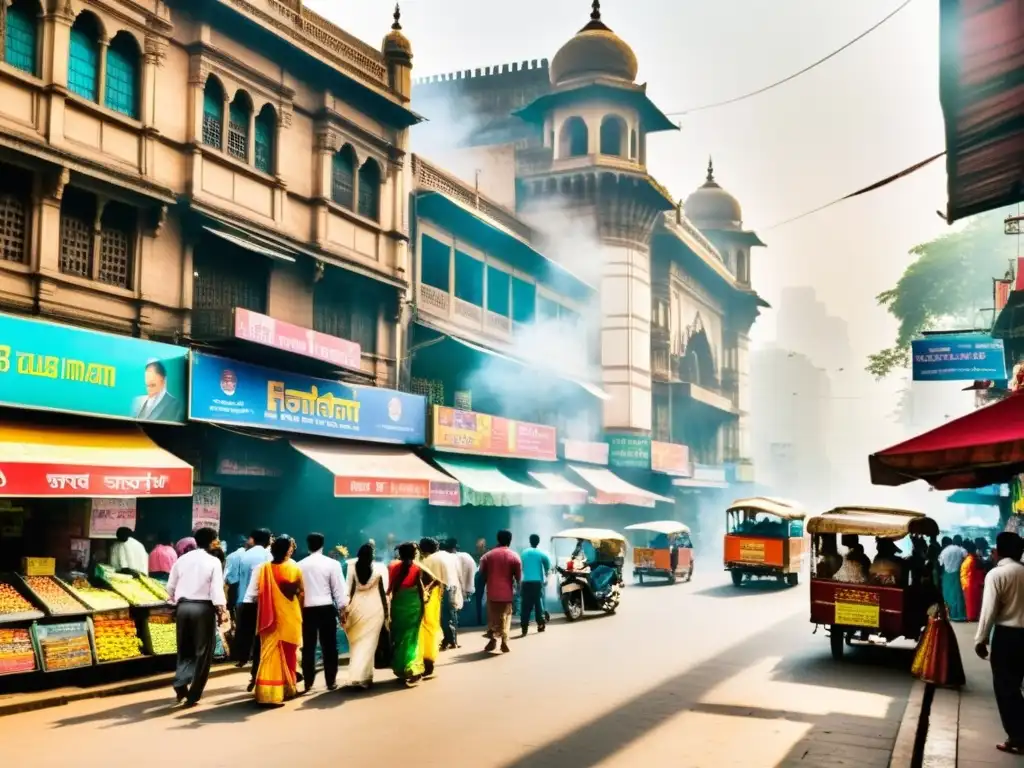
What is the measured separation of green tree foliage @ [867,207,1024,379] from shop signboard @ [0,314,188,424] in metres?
31.5

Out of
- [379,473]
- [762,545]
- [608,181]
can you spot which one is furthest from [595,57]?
[379,473]

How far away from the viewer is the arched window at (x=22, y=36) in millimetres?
14000

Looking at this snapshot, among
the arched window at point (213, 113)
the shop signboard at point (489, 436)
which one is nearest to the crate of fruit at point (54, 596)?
the arched window at point (213, 113)

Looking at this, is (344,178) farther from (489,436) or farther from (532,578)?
(532,578)

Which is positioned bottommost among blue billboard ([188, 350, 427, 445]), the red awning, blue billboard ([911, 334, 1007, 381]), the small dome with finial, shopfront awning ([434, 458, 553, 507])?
shopfront awning ([434, 458, 553, 507])

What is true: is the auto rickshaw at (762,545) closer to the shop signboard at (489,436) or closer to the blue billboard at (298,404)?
the shop signboard at (489,436)

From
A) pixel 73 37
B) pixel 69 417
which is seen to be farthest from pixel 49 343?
pixel 73 37

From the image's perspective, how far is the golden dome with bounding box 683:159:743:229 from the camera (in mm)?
56938

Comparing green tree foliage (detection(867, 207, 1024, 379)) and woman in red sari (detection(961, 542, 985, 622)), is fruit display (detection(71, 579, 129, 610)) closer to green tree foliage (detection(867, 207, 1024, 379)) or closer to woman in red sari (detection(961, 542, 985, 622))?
woman in red sari (detection(961, 542, 985, 622))

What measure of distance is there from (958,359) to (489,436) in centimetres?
1131

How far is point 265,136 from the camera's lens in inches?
768

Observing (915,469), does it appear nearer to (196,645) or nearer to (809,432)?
(196,645)

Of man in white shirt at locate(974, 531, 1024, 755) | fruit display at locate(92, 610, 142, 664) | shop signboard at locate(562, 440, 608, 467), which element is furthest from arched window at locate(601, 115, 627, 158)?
man in white shirt at locate(974, 531, 1024, 755)

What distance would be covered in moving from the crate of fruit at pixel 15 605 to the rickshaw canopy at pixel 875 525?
1034 cm
